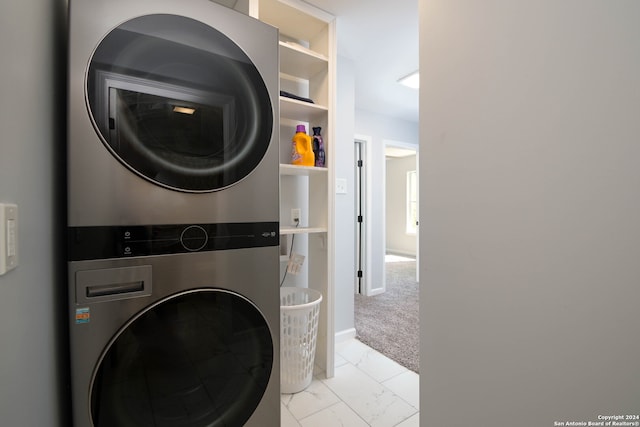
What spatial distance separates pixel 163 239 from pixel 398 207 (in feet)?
21.4

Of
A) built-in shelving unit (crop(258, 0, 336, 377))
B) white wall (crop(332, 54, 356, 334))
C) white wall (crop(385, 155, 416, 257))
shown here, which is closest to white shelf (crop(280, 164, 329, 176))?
built-in shelving unit (crop(258, 0, 336, 377))

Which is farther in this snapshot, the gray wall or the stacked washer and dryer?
the stacked washer and dryer

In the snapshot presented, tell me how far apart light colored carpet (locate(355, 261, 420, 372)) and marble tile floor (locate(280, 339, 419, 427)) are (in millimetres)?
158

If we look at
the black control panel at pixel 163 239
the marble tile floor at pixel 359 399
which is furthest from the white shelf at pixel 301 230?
the marble tile floor at pixel 359 399

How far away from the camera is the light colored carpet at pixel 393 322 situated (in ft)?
6.81

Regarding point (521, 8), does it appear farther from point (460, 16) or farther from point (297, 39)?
point (297, 39)

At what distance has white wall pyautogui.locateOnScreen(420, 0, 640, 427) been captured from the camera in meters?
0.50

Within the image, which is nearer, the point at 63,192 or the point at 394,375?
the point at 63,192

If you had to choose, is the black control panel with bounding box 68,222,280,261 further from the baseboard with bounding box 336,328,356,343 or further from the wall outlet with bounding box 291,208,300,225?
the baseboard with bounding box 336,328,356,343

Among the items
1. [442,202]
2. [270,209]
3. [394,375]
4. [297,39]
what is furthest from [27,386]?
[297,39]

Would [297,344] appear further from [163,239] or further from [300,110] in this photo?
[300,110]

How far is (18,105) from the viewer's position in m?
0.56

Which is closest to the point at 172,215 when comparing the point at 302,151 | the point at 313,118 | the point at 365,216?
the point at 302,151

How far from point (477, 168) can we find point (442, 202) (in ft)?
0.45
